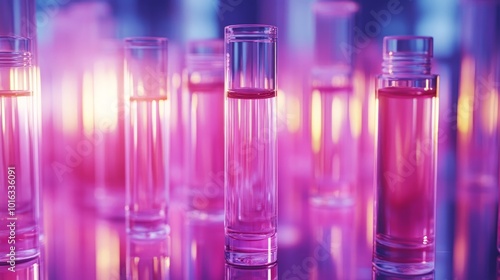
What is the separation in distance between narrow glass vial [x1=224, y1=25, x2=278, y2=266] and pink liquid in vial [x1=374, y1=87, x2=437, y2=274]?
18 centimetres

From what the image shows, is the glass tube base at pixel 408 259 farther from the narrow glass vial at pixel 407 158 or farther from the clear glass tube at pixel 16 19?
the clear glass tube at pixel 16 19

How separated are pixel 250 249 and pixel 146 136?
1.12 feet

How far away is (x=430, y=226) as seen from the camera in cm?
112

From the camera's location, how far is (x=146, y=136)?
1.33 metres

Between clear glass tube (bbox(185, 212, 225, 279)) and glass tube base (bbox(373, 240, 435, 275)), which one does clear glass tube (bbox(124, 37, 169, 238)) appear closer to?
clear glass tube (bbox(185, 212, 225, 279))

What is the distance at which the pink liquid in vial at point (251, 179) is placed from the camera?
1112 mm

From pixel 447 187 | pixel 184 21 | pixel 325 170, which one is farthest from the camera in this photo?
pixel 184 21

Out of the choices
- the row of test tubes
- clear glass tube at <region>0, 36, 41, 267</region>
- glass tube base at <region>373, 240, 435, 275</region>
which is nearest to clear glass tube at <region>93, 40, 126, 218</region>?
the row of test tubes

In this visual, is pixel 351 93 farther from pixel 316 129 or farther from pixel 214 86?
pixel 214 86

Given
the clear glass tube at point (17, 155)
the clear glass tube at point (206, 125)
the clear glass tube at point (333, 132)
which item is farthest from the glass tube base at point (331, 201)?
the clear glass tube at point (17, 155)

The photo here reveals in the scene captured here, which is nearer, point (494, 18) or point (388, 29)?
point (494, 18)

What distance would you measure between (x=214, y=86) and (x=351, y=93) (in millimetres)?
339

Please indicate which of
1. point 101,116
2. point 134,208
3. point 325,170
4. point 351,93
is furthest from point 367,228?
point 101,116

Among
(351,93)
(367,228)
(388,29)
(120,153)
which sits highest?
(388,29)
